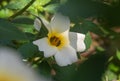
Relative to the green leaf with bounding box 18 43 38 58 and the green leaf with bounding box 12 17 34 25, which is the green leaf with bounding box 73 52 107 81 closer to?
the green leaf with bounding box 18 43 38 58

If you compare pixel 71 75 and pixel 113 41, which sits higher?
pixel 71 75

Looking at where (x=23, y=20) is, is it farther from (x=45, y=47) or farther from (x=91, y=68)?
(x=91, y=68)

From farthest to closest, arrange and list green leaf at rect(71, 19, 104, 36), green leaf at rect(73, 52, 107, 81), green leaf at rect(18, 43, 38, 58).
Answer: green leaf at rect(71, 19, 104, 36), green leaf at rect(18, 43, 38, 58), green leaf at rect(73, 52, 107, 81)

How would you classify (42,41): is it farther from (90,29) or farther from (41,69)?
(90,29)

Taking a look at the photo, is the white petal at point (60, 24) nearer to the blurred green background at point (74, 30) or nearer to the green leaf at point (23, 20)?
the blurred green background at point (74, 30)

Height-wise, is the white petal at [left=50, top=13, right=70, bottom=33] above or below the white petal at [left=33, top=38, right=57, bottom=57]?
above

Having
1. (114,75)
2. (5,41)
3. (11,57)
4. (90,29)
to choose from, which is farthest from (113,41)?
(11,57)

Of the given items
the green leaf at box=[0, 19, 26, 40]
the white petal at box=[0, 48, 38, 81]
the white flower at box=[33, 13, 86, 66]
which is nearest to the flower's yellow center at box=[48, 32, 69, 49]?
the white flower at box=[33, 13, 86, 66]
